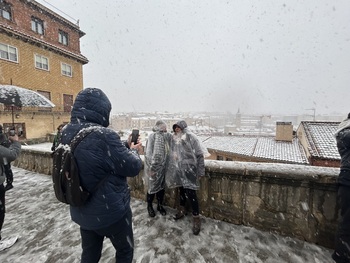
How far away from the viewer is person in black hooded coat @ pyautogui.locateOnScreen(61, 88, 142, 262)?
1.36 meters

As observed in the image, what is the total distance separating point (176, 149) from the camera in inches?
117

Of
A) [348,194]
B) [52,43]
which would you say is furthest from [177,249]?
[52,43]

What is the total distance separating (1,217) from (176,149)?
2.54 metres

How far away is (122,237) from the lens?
1.54m

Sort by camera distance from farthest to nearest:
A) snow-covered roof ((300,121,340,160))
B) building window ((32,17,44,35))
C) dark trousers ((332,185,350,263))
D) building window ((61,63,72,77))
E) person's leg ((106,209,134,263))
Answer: building window ((61,63,72,77)) → building window ((32,17,44,35)) → snow-covered roof ((300,121,340,160)) → dark trousers ((332,185,350,263)) → person's leg ((106,209,134,263))

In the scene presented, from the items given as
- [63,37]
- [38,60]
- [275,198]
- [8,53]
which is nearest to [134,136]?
[275,198]

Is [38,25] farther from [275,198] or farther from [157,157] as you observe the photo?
[275,198]

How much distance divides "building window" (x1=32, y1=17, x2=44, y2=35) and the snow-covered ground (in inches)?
783

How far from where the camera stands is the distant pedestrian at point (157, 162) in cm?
299

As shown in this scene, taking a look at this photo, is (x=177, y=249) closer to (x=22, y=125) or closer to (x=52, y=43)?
(x=22, y=125)

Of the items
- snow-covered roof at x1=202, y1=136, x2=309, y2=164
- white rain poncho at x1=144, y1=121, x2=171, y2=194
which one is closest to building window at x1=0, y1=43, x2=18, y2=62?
white rain poncho at x1=144, y1=121, x2=171, y2=194

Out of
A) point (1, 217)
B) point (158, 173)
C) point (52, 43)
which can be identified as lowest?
point (1, 217)

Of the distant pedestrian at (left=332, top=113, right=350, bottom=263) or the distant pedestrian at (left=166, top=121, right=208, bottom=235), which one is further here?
A: the distant pedestrian at (left=166, top=121, right=208, bottom=235)

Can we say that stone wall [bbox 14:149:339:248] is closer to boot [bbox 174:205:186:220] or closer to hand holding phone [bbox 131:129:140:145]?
boot [bbox 174:205:186:220]
